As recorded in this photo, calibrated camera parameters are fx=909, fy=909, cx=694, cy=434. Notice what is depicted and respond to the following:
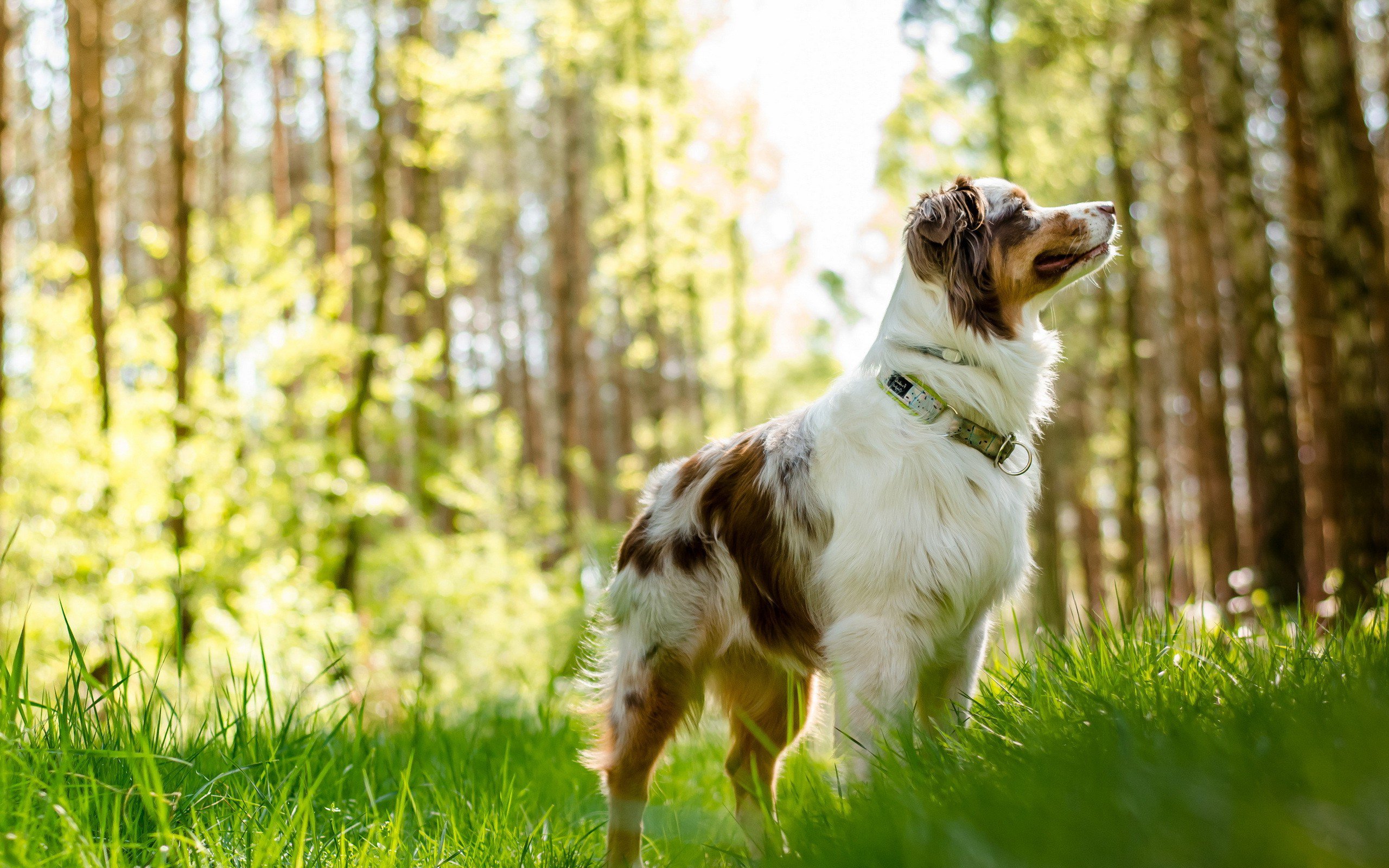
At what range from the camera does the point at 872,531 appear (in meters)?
3.07

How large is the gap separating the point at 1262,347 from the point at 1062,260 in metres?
7.42

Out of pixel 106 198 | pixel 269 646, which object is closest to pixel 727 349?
pixel 106 198

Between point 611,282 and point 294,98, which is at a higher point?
point 294,98

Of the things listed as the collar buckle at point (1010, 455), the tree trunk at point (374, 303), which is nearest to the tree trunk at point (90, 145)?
the tree trunk at point (374, 303)

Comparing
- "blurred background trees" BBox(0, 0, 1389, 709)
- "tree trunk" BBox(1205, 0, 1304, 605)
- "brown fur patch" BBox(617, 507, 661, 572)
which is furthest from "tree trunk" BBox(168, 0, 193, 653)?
"tree trunk" BBox(1205, 0, 1304, 605)

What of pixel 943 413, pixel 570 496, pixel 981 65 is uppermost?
pixel 981 65

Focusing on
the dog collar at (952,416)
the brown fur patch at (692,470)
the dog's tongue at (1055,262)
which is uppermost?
the dog's tongue at (1055,262)

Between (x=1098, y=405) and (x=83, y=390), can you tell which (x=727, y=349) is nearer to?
(x=1098, y=405)

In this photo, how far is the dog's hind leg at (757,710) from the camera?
3.48 metres

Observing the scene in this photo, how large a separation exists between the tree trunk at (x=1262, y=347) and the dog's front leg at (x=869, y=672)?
7.11m

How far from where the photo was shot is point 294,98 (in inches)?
677

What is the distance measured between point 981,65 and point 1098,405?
10.6 m

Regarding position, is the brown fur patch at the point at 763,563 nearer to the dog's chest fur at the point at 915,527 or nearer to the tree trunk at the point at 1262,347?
the dog's chest fur at the point at 915,527

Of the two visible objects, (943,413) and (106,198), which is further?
(106,198)
